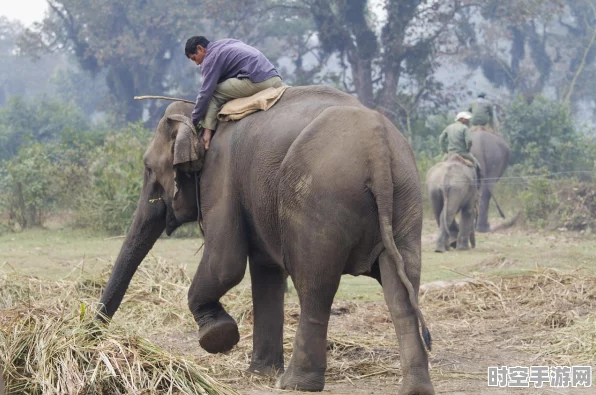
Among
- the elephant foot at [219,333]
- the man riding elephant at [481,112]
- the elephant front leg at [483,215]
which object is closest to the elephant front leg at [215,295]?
the elephant foot at [219,333]

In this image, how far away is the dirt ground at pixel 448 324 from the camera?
20.5 ft

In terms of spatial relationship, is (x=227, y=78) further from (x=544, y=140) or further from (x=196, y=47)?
(x=544, y=140)

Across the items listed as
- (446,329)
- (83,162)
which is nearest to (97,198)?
(83,162)

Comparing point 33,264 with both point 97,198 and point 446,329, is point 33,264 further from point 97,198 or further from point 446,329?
point 446,329

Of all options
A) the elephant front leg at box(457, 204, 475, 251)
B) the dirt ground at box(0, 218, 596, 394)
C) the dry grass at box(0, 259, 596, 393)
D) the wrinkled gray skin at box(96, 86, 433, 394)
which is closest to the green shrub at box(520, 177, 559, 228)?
the elephant front leg at box(457, 204, 475, 251)

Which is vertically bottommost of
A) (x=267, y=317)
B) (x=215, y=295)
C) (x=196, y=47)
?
(x=267, y=317)

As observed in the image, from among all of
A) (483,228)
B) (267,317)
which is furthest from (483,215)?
(267,317)

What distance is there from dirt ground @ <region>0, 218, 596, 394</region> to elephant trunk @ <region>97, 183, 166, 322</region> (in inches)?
7.7

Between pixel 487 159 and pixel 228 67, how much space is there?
13494 mm

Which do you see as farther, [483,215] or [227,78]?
[483,215]

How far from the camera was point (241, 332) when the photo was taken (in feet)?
25.7

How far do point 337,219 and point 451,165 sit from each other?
10.6 metres

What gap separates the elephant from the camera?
1523 cm

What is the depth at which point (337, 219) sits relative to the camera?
17.4 feet
